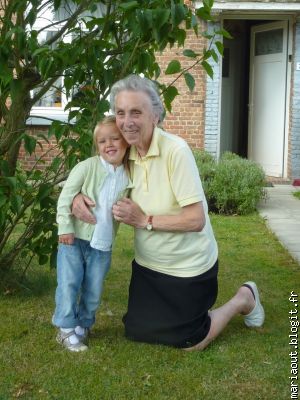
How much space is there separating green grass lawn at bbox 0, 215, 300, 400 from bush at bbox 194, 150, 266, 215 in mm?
3686

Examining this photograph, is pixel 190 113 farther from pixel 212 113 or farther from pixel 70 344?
pixel 70 344

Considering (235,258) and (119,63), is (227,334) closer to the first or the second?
(119,63)

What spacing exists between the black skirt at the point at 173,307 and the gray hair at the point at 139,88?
38.0 inches

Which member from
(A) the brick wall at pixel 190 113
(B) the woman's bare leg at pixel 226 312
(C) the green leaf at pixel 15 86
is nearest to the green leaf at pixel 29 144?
(C) the green leaf at pixel 15 86

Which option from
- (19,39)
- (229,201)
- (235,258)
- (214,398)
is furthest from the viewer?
(229,201)

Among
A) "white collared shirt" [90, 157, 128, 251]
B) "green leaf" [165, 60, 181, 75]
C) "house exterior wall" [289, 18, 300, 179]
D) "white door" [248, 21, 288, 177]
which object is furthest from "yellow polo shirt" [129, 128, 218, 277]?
"white door" [248, 21, 288, 177]

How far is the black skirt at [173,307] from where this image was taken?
402cm

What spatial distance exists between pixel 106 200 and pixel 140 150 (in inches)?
13.4

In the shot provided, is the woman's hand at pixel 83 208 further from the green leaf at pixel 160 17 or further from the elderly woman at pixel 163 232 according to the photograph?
the green leaf at pixel 160 17

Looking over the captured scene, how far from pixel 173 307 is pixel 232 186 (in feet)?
17.1

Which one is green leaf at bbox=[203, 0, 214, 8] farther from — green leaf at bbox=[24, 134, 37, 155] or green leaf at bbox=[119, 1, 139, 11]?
green leaf at bbox=[24, 134, 37, 155]

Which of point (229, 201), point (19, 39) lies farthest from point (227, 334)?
point (229, 201)

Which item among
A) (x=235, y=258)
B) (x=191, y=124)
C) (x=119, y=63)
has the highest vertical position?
(x=119, y=63)

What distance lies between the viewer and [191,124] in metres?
11.8
